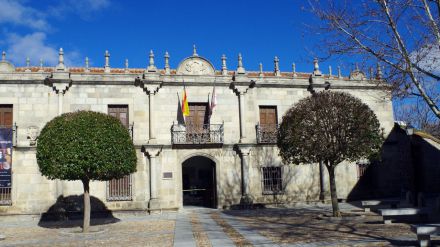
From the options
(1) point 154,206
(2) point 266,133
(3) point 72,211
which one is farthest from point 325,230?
(3) point 72,211

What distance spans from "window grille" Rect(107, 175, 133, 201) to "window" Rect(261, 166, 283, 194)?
20.7ft

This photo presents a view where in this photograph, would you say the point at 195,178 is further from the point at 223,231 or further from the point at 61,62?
the point at 223,231

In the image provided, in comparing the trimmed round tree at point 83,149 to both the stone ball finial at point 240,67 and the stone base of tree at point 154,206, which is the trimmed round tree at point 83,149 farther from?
the stone ball finial at point 240,67

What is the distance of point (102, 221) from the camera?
17.2 metres

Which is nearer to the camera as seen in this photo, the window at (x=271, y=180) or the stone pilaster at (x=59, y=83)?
the stone pilaster at (x=59, y=83)

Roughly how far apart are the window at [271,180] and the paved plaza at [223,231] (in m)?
2.82

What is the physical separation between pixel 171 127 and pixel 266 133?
4.63 metres

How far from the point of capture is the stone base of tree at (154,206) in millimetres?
19078

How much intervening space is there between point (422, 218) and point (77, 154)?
35.6 feet

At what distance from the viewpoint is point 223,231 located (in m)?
12.6

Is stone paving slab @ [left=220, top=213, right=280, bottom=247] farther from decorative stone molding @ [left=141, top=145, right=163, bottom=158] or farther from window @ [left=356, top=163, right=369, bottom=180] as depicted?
window @ [left=356, top=163, right=369, bottom=180]

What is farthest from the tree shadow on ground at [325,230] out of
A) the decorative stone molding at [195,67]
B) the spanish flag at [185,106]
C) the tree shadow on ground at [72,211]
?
the decorative stone molding at [195,67]

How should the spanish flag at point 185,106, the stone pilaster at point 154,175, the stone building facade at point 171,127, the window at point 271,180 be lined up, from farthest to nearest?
the window at point 271,180, the spanish flag at point 185,106, the stone pilaster at point 154,175, the stone building facade at point 171,127

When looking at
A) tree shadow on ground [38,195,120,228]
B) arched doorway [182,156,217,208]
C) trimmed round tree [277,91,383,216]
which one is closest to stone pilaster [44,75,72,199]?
tree shadow on ground [38,195,120,228]
